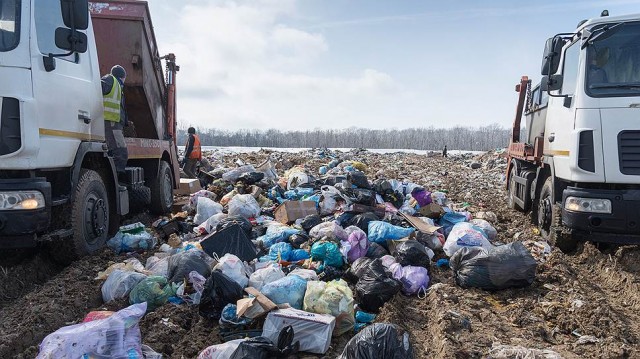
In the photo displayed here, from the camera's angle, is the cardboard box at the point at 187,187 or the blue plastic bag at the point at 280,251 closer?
the blue plastic bag at the point at 280,251

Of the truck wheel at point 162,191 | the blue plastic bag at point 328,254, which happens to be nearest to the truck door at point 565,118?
the blue plastic bag at point 328,254

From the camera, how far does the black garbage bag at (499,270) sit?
13.2 feet

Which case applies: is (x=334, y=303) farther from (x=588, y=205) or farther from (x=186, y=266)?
(x=588, y=205)

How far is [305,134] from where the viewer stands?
289ft

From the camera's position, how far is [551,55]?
5145 millimetres

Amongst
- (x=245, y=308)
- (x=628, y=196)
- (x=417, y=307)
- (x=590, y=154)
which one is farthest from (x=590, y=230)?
(x=245, y=308)

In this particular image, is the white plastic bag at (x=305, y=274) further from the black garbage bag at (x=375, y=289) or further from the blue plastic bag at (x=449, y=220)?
the blue plastic bag at (x=449, y=220)

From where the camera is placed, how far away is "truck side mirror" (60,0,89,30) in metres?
3.70

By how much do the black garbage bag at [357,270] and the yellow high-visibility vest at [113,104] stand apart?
3160mm

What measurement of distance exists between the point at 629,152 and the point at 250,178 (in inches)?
231

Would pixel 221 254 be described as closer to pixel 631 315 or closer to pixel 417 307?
pixel 417 307

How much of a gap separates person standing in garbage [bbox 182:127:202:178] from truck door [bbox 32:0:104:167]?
643cm

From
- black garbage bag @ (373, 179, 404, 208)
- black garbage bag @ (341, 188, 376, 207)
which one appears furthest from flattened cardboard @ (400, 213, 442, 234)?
black garbage bag @ (373, 179, 404, 208)

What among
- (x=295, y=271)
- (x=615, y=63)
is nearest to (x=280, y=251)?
(x=295, y=271)
